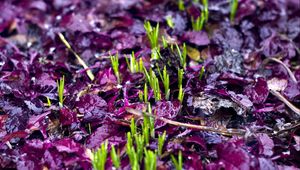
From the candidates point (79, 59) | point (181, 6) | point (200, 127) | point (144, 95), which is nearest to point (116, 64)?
point (144, 95)

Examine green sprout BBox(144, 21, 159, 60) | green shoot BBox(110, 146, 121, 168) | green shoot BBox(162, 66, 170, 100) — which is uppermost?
green sprout BBox(144, 21, 159, 60)

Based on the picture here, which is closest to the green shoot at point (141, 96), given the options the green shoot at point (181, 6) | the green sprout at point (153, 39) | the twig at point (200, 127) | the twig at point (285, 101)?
the twig at point (200, 127)

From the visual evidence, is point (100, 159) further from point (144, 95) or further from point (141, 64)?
point (141, 64)

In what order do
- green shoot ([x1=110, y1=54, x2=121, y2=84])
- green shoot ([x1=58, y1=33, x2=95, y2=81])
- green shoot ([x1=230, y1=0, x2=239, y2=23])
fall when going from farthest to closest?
green shoot ([x1=230, y1=0, x2=239, y2=23])
green shoot ([x1=58, y1=33, x2=95, y2=81])
green shoot ([x1=110, y1=54, x2=121, y2=84])

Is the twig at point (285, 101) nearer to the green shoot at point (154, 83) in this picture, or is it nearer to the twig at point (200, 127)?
the twig at point (200, 127)

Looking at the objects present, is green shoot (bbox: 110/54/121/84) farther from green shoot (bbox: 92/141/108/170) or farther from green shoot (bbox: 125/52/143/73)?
green shoot (bbox: 92/141/108/170)

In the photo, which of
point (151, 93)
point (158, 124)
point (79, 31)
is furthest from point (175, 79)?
point (79, 31)

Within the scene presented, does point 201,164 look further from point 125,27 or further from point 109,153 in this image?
Result: point 125,27

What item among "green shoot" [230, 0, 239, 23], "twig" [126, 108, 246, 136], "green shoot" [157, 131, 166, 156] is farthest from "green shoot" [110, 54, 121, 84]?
"green shoot" [230, 0, 239, 23]

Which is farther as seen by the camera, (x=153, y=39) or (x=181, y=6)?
(x=181, y=6)

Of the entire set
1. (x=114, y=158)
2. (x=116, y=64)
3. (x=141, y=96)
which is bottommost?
(x=114, y=158)

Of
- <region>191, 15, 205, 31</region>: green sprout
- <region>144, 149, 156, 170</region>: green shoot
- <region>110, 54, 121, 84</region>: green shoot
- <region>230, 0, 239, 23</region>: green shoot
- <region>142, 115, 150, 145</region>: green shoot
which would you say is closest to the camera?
<region>144, 149, 156, 170</region>: green shoot
